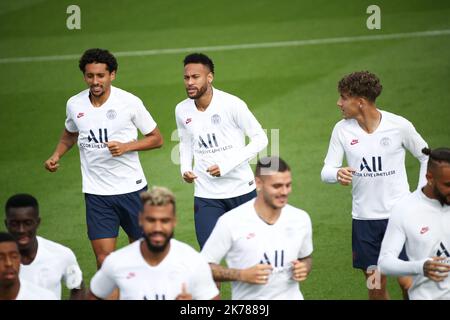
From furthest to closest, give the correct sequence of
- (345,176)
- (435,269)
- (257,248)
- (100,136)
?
1. (100,136)
2. (345,176)
3. (257,248)
4. (435,269)

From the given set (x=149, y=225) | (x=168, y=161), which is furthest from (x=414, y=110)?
(x=149, y=225)

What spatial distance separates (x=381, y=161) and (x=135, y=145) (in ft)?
8.37

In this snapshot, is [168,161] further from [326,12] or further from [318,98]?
[326,12]

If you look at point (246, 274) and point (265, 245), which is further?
point (265, 245)

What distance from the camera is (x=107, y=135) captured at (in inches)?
443

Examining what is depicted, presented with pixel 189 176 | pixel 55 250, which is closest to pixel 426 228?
pixel 189 176

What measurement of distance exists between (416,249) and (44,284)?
3151 millimetres

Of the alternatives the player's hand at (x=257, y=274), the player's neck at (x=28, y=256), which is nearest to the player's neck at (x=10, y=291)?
the player's neck at (x=28, y=256)

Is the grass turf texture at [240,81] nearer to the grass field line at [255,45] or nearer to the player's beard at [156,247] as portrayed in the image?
the grass field line at [255,45]

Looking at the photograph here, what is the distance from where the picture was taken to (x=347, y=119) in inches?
420

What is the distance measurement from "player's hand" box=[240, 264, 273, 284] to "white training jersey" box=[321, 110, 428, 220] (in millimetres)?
2105

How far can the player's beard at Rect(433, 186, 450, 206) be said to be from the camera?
8898 millimetres

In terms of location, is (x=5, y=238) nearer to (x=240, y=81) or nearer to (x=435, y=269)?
(x=435, y=269)

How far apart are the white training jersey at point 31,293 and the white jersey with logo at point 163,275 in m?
0.54
